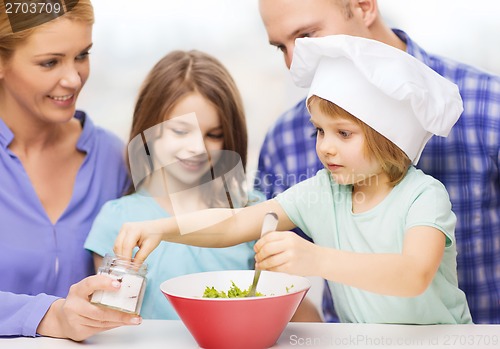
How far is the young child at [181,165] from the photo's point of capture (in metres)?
1.49

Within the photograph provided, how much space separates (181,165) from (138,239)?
41 cm

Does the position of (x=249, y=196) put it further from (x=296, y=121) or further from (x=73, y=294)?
(x=73, y=294)

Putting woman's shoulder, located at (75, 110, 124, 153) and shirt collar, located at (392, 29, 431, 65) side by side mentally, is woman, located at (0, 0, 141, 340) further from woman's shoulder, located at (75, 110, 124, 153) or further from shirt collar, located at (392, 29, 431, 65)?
shirt collar, located at (392, 29, 431, 65)

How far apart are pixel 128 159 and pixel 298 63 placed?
563 mm

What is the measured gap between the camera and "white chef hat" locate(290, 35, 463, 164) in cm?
110

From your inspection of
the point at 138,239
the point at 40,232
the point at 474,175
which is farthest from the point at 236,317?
the point at 474,175

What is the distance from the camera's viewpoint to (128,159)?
162 centimetres

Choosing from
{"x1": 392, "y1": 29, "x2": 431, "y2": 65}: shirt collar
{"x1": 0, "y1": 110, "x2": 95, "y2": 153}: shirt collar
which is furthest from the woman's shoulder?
{"x1": 392, "y1": 29, "x2": 431, "y2": 65}: shirt collar

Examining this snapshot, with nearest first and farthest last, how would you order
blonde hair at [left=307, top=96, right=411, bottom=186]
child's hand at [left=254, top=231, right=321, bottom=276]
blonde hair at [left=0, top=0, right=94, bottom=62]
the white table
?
child's hand at [left=254, top=231, right=321, bottom=276]
the white table
blonde hair at [left=307, top=96, right=411, bottom=186]
blonde hair at [left=0, top=0, right=94, bottom=62]

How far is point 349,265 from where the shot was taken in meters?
0.97

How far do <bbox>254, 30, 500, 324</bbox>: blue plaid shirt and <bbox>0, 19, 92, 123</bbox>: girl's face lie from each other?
0.78 meters

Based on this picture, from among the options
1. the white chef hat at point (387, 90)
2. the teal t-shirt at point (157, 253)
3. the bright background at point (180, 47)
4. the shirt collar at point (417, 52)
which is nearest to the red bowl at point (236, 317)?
the white chef hat at point (387, 90)

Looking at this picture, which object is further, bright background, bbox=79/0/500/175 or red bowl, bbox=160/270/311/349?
bright background, bbox=79/0/500/175

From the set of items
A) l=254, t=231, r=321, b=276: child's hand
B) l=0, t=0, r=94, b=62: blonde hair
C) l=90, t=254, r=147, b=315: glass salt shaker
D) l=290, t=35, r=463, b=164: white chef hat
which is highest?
l=0, t=0, r=94, b=62: blonde hair
